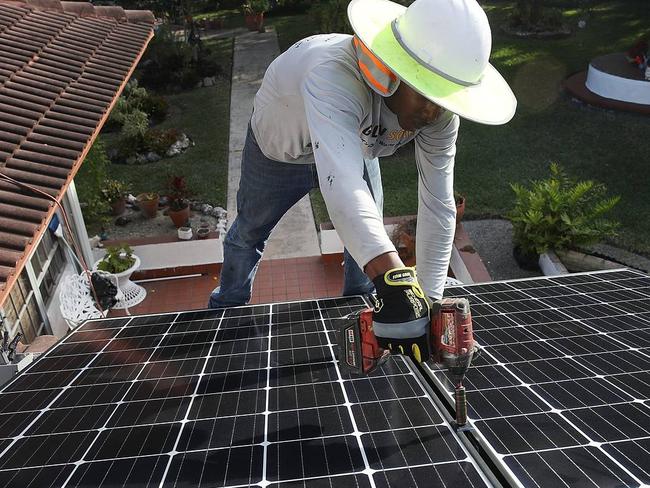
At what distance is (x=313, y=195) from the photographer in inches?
460

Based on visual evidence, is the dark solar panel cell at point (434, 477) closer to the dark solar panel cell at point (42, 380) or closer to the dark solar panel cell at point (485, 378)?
the dark solar panel cell at point (485, 378)

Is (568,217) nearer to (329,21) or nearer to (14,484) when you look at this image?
(14,484)

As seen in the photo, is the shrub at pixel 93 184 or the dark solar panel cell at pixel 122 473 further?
the shrub at pixel 93 184

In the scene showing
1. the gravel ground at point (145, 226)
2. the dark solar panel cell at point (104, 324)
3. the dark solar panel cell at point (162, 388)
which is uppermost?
the dark solar panel cell at point (162, 388)

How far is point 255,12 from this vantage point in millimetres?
A: 24656

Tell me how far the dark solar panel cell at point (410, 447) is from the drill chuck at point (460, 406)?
2.9 inches

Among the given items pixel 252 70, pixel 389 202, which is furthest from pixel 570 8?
pixel 389 202

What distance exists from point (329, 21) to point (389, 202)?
6.75 metres

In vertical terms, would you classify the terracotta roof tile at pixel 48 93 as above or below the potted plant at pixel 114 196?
above

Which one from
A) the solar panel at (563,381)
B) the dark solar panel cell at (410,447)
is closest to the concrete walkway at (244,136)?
the solar panel at (563,381)

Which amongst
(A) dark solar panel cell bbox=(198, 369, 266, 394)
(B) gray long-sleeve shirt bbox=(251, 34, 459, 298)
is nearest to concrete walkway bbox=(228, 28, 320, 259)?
(B) gray long-sleeve shirt bbox=(251, 34, 459, 298)

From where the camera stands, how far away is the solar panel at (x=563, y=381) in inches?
91.4

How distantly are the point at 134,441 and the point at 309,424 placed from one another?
0.82 m

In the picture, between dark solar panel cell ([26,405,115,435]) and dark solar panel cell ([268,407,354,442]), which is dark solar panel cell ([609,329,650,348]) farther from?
dark solar panel cell ([26,405,115,435])
